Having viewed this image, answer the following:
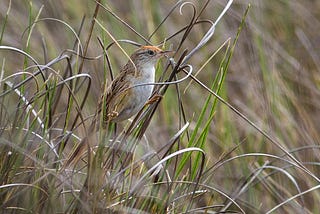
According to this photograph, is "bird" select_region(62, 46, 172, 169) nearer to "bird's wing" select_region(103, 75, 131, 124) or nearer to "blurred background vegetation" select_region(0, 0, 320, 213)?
"bird's wing" select_region(103, 75, 131, 124)

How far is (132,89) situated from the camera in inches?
120

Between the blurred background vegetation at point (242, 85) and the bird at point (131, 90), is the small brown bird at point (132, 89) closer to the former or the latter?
the bird at point (131, 90)

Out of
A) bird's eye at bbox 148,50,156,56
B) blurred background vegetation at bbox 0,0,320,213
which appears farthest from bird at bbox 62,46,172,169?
blurred background vegetation at bbox 0,0,320,213

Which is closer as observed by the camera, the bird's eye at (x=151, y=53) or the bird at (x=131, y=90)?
the bird at (x=131, y=90)

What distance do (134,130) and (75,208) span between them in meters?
0.47

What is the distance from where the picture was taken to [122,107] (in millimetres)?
3016

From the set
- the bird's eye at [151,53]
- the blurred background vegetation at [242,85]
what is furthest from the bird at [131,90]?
the blurred background vegetation at [242,85]

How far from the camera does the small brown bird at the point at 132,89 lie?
296 cm

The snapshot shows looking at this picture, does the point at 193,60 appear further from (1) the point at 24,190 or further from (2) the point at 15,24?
(1) the point at 24,190

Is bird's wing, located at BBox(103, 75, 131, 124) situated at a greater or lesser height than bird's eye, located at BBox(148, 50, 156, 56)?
lesser

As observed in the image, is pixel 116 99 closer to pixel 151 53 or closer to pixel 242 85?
pixel 151 53

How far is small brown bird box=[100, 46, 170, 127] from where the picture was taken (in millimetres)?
2965

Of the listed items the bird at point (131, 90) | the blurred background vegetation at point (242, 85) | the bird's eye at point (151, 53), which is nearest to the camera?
the bird at point (131, 90)

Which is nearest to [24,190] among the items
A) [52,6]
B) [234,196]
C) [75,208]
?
[75,208]
